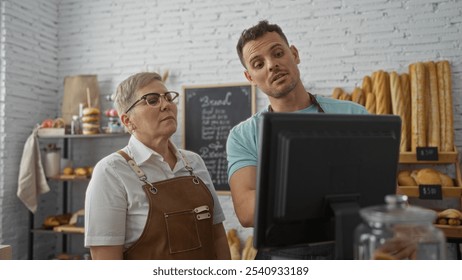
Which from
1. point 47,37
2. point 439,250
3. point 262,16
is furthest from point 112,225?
point 47,37

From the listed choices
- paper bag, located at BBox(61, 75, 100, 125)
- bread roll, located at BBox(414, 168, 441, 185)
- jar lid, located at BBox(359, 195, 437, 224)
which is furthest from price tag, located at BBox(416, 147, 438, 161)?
paper bag, located at BBox(61, 75, 100, 125)

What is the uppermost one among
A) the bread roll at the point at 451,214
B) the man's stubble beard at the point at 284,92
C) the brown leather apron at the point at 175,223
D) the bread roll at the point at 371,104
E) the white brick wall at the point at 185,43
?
the white brick wall at the point at 185,43

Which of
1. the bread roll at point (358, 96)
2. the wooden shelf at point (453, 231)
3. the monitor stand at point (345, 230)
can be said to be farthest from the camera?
the bread roll at point (358, 96)

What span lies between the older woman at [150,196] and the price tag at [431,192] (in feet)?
5.88

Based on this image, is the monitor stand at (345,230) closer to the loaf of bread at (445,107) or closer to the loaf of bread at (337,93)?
the loaf of bread at (445,107)

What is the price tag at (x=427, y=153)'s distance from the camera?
9.85 feet

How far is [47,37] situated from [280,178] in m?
3.95

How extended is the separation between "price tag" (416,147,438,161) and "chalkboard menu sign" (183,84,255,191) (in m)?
1.42

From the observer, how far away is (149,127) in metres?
1.76

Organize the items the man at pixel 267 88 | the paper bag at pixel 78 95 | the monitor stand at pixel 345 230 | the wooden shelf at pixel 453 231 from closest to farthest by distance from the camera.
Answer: the monitor stand at pixel 345 230 → the man at pixel 267 88 → the wooden shelf at pixel 453 231 → the paper bag at pixel 78 95

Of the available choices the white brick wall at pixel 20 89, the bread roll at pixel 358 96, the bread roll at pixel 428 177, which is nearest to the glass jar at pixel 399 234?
the bread roll at pixel 428 177

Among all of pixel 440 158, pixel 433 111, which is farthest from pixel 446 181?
pixel 433 111

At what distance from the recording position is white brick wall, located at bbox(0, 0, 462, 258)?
11.2 feet
